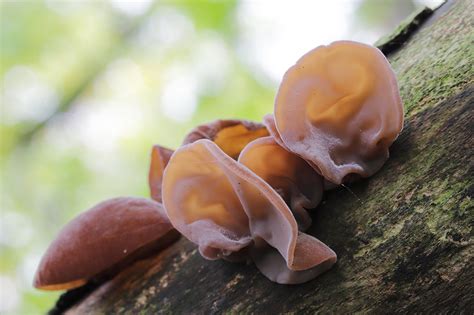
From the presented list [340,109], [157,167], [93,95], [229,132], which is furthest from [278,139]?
[93,95]

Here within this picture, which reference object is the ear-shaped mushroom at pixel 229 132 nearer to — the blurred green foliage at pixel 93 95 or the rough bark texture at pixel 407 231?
the rough bark texture at pixel 407 231

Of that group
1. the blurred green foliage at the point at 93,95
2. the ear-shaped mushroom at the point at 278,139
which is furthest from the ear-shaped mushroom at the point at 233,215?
the blurred green foliage at the point at 93,95

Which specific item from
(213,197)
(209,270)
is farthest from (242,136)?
(209,270)

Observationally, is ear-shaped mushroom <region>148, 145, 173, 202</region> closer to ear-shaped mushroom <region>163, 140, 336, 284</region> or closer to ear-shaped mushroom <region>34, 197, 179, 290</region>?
ear-shaped mushroom <region>34, 197, 179, 290</region>

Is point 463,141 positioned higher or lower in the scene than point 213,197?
lower

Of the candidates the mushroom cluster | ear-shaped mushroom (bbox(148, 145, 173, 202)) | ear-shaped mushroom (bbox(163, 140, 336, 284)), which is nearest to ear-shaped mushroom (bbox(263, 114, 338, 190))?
the mushroom cluster

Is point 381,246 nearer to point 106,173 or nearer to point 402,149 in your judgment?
point 402,149
